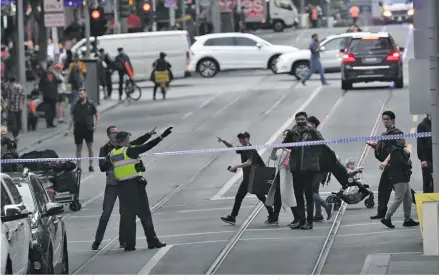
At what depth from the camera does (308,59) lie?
170 ft

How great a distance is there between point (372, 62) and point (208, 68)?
548 inches

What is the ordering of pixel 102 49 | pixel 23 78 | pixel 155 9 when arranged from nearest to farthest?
pixel 23 78
pixel 102 49
pixel 155 9

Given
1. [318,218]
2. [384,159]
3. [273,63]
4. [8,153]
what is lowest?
[273,63]

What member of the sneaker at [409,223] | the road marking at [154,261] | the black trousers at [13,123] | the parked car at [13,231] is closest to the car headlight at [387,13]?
the black trousers at [13,123]

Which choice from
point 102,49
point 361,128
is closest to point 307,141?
point 361,128

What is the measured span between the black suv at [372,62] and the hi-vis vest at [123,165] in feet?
80.3

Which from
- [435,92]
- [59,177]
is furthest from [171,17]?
[435,92]

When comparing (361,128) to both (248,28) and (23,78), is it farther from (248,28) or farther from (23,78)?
(248,28)

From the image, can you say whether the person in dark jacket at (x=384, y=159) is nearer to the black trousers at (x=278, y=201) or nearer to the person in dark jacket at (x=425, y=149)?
the person in dark jacket at (x=425, y=149)

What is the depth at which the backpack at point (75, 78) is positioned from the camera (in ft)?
141

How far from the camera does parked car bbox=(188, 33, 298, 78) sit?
5741cm

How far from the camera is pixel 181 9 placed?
76.7m

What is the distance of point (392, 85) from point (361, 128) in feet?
36.7

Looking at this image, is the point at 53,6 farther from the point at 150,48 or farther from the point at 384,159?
the point at 384,159
